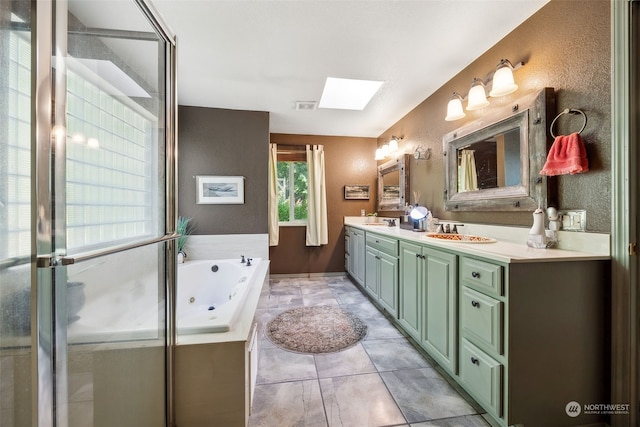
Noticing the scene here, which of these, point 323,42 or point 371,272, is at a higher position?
point 323,42

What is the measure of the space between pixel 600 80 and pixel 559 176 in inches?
19.8

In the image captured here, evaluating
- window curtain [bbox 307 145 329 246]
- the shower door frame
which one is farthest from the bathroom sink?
window curtain [bbox 307 145 329 246]

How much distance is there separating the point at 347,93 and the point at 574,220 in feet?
7.62

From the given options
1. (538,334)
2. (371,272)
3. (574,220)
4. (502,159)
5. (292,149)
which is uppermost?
(292,149)

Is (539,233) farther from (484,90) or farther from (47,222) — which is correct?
(47,222)

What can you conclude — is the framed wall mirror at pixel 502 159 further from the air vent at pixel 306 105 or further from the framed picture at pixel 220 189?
the framed picture at pixel 220 189

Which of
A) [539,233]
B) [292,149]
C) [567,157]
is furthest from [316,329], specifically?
[292,149]

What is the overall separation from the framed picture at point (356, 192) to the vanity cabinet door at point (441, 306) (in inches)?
101

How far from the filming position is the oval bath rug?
211cm

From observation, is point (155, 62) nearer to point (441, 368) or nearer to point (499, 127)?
point (499, 127)

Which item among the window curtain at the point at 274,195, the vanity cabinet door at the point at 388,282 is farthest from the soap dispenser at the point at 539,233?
the window curtain at the point at 274,195

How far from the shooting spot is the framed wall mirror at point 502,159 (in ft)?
5.20

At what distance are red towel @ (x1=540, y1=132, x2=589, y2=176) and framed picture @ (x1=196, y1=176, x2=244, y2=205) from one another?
2971 millimetres

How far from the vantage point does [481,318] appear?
4.46 ft
